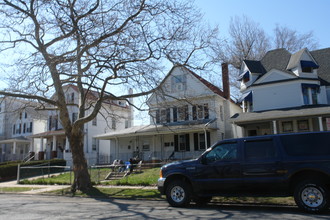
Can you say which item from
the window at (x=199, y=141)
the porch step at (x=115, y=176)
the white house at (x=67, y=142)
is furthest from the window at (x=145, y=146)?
the porch step at (x=115, y=176)

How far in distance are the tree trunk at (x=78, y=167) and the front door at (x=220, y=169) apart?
773 cm

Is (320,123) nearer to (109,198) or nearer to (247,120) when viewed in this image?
(247,120)

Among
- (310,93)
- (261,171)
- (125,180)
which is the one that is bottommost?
(125,180)

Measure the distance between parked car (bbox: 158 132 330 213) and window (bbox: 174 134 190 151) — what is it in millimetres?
18970

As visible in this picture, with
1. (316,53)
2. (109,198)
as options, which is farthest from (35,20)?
(316,53)

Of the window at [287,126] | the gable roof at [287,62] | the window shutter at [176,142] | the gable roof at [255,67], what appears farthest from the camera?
the window shutter at [176,142]

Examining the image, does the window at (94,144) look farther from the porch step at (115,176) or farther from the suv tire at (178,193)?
the suv tire at (178,193)

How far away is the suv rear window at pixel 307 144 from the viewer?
26.4 feet

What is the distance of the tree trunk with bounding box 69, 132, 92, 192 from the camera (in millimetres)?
15002

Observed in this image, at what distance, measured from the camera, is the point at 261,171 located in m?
8.54

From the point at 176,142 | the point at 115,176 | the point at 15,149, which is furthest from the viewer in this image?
the point at 15,149

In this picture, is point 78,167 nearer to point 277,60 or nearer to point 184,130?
point 184,130

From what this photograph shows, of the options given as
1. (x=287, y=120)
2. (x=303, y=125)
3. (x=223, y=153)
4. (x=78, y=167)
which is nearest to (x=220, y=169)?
(x=223, y=153)

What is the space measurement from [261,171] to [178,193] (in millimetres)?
2707
